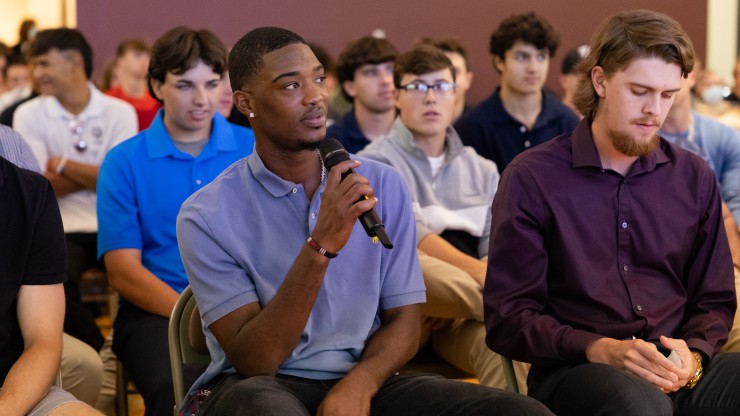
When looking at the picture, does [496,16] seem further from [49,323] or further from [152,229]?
[49,323]

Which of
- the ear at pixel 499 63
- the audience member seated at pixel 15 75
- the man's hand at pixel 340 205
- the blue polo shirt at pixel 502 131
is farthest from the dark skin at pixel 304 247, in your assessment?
the audience member seated at pixel 15 75

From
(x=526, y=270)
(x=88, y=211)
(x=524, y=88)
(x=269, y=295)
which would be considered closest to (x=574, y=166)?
(x=526, y=270)

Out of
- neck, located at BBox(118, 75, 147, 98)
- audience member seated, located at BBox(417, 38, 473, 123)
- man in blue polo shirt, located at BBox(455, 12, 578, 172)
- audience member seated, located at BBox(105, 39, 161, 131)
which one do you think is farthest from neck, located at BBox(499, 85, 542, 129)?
neck, located at BBox(118, 75, 147, 98)

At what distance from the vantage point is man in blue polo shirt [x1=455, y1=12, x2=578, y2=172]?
4.12 metres

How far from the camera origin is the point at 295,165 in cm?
215

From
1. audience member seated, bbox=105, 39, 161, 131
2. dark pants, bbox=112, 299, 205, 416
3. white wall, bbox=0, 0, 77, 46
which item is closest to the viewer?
dark pants, bbox=112, 299, 205, 416

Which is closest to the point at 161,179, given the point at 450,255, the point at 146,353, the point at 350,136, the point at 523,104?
the point at 146,353

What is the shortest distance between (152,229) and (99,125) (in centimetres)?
130

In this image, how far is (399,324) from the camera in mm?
2117

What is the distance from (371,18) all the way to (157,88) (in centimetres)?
434

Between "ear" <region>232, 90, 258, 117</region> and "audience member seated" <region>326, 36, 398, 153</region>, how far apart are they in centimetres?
188

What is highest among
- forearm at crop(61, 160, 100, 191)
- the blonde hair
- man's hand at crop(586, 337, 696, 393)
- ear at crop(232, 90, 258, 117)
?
the blonde hair

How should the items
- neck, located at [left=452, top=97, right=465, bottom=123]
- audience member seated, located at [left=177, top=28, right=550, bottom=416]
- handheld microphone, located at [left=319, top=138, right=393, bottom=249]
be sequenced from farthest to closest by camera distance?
neck, located at [left=452, top=97, right=465, bottom=123]
audience member seated, located at [left=177, top=28, right=550, bottom=416]
handheld microphone, located at [left=319, top=138, right=393, bottom=249]

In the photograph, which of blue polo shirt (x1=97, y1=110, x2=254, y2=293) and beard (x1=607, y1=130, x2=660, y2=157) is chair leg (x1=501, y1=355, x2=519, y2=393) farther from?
blue polo shirt (x1=97, y1=110, x2=254, y2=293)
